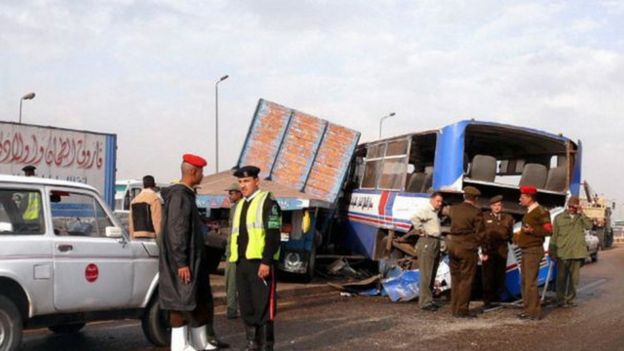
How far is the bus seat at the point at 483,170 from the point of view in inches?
475

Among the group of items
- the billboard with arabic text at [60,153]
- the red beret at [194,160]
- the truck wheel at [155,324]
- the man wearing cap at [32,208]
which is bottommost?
the truck wheel at [155,324]

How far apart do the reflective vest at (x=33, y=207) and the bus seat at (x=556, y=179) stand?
30.5 feet

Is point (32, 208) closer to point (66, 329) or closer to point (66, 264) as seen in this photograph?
point (66, 264)

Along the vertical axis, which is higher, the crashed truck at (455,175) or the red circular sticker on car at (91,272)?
the crashed truck at (455,175)

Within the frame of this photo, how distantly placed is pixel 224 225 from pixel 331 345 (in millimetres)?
6164

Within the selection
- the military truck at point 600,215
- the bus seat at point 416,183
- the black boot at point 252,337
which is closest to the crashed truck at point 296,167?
the bus seat at point 416,183

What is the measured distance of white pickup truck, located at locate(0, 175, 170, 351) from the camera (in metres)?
5.98

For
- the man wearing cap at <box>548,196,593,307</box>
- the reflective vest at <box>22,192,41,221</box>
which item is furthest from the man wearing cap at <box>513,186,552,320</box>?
the reflective vest at <box>22,192,41,221</box>

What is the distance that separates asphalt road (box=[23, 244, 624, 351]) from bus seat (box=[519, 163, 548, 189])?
2.30m

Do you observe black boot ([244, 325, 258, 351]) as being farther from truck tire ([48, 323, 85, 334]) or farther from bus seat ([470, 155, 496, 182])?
bus seat ([470, 155, 496, 182])

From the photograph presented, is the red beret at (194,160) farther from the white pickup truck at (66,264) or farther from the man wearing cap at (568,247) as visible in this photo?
the man wearing cap at (568,247)

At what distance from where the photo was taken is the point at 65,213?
6660mm

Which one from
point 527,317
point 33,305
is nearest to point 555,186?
point 527,317

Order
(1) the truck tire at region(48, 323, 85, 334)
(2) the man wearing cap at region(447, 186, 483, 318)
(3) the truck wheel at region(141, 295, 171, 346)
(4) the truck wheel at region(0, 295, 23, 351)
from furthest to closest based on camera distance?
(2) the man wearing cap at region(447, 186, 483, 318) → (1) the truck tire at region(48, 323, 85, 334) → (3) the truck wheel at region(141, 295, 171, 346) → (4) the truck wheel at region(0, 295, 23, 351)
